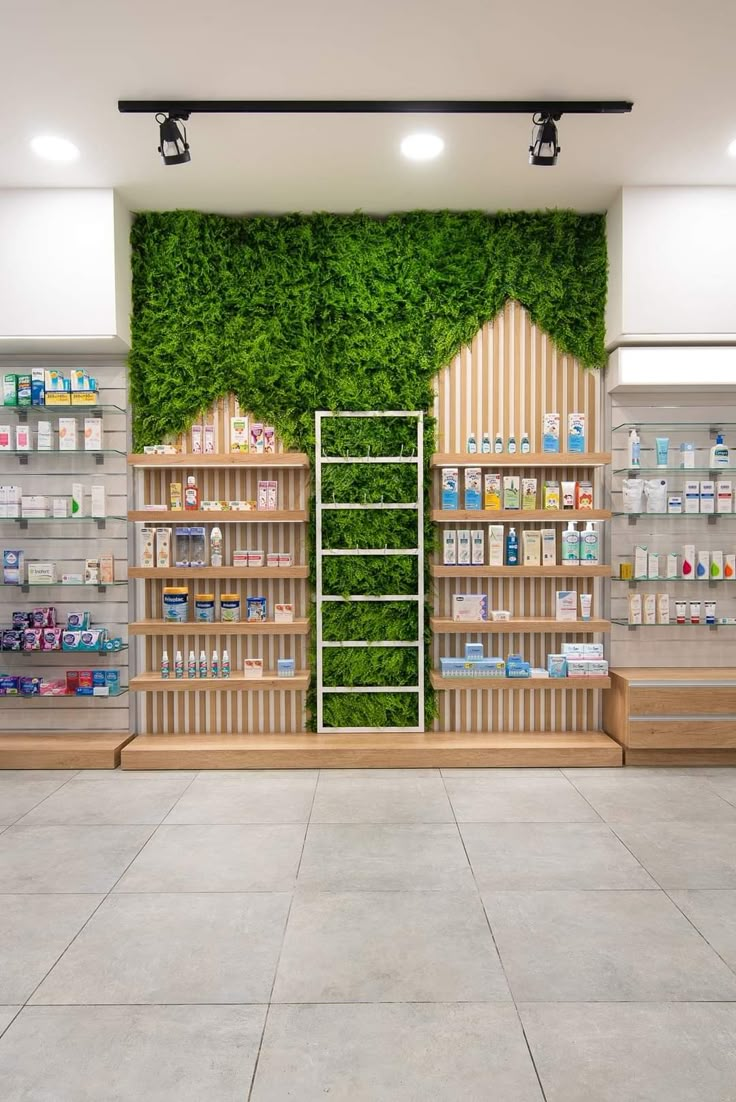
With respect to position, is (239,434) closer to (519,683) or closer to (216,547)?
(216,547)

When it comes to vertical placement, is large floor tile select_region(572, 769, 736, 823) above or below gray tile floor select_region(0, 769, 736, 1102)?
above

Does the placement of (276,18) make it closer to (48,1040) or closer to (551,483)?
(551,483)

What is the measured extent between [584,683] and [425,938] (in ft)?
9.05

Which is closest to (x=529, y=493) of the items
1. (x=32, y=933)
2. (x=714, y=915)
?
(x=714, y=915)

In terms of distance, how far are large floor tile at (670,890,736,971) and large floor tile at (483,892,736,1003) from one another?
0.05 metres

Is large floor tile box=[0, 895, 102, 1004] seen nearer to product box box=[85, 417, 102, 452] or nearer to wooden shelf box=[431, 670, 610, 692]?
wooden shelf box=[431, 670, 610, 692]

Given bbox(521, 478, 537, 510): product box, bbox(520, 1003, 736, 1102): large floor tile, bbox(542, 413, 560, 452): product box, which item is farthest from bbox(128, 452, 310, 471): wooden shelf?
bbox(520, 1003, 736, 1102): large floor tile

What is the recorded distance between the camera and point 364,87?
4.00 metres

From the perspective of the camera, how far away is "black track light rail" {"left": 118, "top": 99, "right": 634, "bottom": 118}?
13.4ft

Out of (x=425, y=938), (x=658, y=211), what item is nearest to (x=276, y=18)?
(x=658, y=211)

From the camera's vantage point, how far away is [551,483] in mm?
5520

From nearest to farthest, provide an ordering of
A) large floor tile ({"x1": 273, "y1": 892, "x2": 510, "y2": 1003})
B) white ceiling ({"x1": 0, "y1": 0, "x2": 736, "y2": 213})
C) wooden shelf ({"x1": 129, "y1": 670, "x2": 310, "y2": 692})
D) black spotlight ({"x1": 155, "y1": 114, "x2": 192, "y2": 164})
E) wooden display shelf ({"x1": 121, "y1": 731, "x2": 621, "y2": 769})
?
large floor tile ({"x1": 273, "y1": 892, "x2": 510, "y2": 1003})
white ceiling ({"x1": 0, "y1": 0, "x2": 736, "y2": 213})
black spotlight ({"x1": 155, "y1": 114, "x2": 192, "y2": 164})
wooden display shelf ({"x1": 121, "y1": 731, "x2": 621, "y2": 769})
wooden shelf ({"x1": 129, "y1": 670, "x2": 310, "y2": 692})

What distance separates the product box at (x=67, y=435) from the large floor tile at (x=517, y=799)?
342cm

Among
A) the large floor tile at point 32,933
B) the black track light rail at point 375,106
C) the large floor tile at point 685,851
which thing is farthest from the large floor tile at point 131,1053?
the black track light rail at point 375,106
